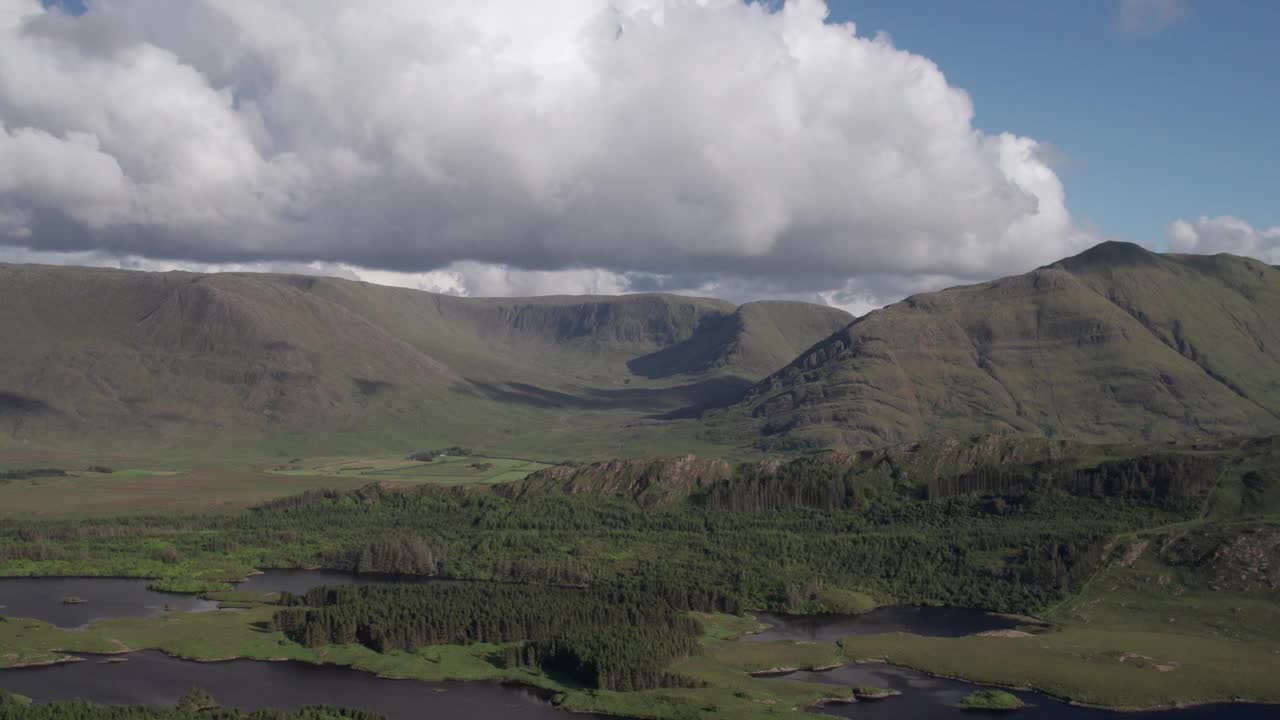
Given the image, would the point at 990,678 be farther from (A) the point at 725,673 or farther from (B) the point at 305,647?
(B) the point at 305,647

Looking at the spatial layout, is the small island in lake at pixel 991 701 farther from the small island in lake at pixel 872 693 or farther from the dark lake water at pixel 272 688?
the dark lake water at pixel 272 688

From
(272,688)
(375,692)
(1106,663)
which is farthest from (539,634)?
(1106,663)

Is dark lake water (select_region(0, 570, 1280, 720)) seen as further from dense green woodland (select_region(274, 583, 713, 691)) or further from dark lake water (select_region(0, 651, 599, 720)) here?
dense green woodland (select_region(274, 583, 713, 691))

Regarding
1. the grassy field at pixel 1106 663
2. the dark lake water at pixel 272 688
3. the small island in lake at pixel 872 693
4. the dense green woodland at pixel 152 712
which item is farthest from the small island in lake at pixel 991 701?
the dense green woodland at pixel 152 712

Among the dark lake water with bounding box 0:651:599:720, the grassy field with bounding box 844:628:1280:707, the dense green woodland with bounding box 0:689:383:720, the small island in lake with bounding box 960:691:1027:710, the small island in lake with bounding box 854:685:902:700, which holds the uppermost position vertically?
the grassy field with bounding box 844:628:1280:707

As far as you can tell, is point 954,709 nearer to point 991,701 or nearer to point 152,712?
point 991,701

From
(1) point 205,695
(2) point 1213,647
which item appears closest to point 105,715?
(1) point 205,695

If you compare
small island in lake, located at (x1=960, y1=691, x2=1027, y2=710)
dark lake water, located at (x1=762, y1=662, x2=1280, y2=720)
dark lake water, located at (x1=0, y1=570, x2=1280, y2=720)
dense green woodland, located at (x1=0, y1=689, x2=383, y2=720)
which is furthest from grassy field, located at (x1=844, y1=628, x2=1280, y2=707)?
dense green woodland, located at (x1=0, y1=689, x2=383, y2=720)
